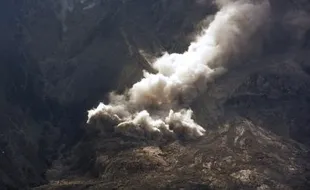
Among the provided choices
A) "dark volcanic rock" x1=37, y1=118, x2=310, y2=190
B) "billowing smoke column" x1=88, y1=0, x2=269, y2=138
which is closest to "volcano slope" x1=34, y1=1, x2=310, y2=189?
"dark volcanic rock" x1=37, y1=118, x2=310, y2=190

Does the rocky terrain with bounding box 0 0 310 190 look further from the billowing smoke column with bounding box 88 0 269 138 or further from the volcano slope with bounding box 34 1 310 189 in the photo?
the billowing smoke column with bounding box 88 0 269 138

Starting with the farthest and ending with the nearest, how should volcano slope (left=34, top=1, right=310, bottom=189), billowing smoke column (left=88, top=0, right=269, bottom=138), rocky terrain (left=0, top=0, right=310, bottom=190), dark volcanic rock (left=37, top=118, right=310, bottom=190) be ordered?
billowing smoke column (left=88, top=0, right=269, bottom=138)
rocky terrain (left=0, top=0, right=310, bottom=190)
volcano slope (left=34, top=1, right=310, bottom=189)
dark volcanic rock (left=37, top=118, right=310, bottom=190)

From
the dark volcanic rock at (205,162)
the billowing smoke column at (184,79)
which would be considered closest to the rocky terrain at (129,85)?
the dark volcanic rock at (205,162)

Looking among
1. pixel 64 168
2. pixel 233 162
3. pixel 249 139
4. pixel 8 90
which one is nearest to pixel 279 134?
pixel 249 139

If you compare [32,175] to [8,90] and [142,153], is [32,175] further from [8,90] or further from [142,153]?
[8,90]

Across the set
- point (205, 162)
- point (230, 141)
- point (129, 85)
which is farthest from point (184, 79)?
point (205, 162)
